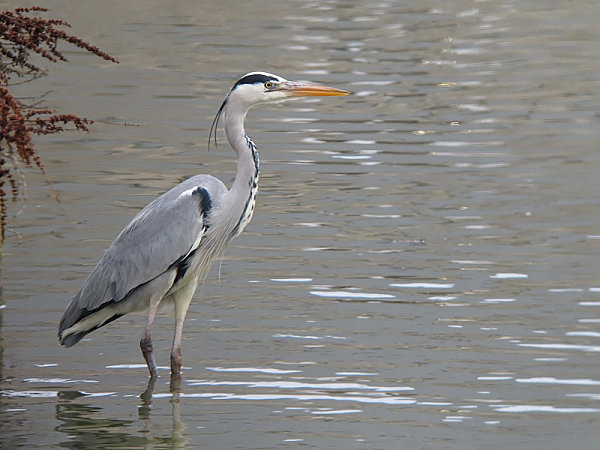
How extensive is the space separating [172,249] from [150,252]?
14cm

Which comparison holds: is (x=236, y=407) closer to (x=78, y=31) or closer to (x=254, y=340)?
(x=254, y=340)

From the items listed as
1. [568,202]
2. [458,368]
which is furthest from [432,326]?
[568,202]

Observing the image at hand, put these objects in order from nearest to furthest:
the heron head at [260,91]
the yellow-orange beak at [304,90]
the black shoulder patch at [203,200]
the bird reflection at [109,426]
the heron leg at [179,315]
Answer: the bird reflection at [109,426], the heron leg at [179,315], the black shoulder patch at [203,200], the heron head at [260,91], the yellow-orange beak at [304,90]

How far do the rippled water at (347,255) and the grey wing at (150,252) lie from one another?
45 cm

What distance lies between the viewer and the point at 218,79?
18391 mm

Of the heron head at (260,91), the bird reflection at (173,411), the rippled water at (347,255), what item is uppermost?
the heron head at (260,91)

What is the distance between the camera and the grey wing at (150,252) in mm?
8352

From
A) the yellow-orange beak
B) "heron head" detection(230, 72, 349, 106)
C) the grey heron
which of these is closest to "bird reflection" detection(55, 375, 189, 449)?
the grey heron

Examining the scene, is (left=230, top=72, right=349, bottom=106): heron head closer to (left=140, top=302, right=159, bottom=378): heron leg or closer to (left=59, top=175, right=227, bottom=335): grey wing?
(left=59, top=175, right=227, bottom=335): grey wing

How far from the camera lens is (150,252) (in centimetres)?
838

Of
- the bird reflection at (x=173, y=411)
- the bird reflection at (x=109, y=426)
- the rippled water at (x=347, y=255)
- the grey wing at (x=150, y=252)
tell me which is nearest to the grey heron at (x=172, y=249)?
the grey wing at (x=150, y=252)

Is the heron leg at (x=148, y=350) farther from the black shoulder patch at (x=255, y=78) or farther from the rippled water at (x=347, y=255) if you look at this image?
the black shoulder patch at (x=255, y=78)

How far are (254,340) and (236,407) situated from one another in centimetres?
121

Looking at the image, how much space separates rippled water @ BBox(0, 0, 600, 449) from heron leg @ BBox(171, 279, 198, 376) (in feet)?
0.48
